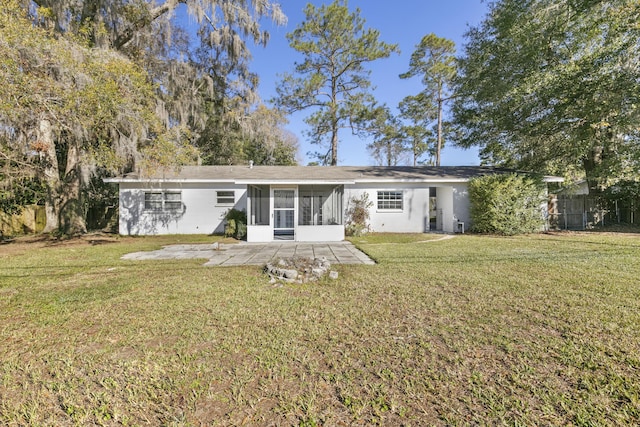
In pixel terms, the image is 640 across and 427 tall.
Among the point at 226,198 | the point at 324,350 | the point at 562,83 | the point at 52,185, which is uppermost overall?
the point at 562,83

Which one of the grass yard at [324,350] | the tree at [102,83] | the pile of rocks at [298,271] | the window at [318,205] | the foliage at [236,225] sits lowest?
the grass yard at [324,350]

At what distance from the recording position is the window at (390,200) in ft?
44.1

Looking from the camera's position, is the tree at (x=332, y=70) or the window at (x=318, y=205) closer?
the window at (x=318, y=205)

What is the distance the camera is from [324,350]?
2.84m

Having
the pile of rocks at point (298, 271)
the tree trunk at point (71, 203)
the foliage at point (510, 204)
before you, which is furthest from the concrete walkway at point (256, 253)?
the foliage at point (510, 204)

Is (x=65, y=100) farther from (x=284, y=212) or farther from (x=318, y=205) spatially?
(x=318, y=205)

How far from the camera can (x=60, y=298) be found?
4426 millimetres

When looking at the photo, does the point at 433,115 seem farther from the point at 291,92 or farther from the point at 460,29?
the point at 291,92

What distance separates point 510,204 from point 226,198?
40.7 feet

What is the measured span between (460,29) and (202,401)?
21797 mm

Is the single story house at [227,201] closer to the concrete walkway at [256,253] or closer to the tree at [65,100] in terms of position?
the tree at [65,100]

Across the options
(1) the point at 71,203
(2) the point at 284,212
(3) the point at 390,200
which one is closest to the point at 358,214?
(3) the point at 390,200

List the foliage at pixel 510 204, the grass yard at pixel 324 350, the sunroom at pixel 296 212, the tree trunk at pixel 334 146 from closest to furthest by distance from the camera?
the grass yard at pixel 324 350, the sunroom at pixel 296 212, the foliage at pixel 510 204, the tree trunk at pixel 334 146

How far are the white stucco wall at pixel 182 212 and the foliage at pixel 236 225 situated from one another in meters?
1.44
